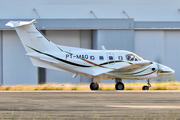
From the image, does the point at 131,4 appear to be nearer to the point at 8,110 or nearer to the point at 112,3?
the point at 112,3

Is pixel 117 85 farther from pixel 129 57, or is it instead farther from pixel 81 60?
pixel 81 60

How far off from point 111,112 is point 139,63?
11.3m

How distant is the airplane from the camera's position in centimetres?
2142

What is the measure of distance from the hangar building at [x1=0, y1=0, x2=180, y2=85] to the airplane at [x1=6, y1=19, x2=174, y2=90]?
369 inches

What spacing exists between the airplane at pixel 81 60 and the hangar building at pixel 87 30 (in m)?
9.37

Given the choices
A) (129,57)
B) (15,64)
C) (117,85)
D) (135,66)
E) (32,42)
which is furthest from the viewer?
(15,64)

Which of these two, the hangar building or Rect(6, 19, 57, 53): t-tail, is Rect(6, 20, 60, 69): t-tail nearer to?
Rect(6, 19, 57, 53): t-tail

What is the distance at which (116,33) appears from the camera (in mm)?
31734

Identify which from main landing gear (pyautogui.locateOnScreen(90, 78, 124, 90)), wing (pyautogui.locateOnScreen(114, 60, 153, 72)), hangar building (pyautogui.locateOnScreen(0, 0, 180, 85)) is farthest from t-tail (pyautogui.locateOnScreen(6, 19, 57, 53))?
hangar building (pyautogui.locateOnScreen(0, 0, 180, 85))

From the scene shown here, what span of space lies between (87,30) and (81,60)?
12042 millimetres

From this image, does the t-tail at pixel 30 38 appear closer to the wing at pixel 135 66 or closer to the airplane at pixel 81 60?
the airplane at pixel 81 60

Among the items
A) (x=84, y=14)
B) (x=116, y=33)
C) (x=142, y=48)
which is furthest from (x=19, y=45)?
(x=142, y=48)

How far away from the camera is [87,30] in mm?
33312

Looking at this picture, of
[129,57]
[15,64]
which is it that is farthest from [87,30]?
[129,57]
